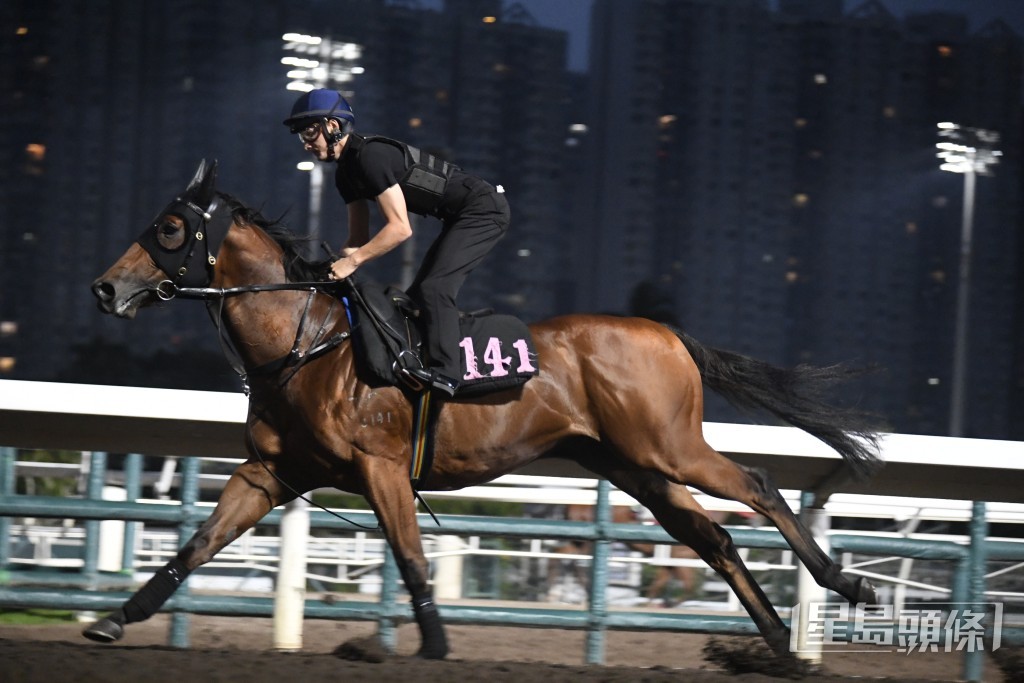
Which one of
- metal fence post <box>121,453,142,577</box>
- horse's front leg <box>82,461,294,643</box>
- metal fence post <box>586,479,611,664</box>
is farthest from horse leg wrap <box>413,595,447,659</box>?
metal fence post <box>121,453,142,577</box>

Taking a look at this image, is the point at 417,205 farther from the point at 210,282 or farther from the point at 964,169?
the point at 964,169

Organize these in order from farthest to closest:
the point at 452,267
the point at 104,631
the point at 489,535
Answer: the point at 489,535, the point at 452,267, the point at 104,631

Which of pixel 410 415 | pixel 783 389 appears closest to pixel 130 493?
pixel 410 415

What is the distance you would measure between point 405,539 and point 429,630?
0.32 meters

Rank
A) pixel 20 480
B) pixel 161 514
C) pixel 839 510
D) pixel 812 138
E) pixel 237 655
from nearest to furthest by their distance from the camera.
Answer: pixel 237 655, pixel 161 514, pixel 839 510, pixel 20 480, pixel 812 138

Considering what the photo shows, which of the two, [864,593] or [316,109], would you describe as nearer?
[316,109]

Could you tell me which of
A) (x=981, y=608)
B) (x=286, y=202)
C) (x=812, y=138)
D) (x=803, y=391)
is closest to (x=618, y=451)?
(x=803, y=391)

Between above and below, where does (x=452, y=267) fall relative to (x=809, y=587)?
above

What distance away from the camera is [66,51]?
3019 cm

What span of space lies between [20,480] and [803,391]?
221 inches

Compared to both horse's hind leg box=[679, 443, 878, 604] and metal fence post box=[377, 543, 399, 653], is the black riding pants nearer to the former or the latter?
metal fence post box=[377, 543, 399, 653]

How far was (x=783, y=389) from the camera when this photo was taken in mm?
4957

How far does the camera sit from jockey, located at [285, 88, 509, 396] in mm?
4191

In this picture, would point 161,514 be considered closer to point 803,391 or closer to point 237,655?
point 237,655
